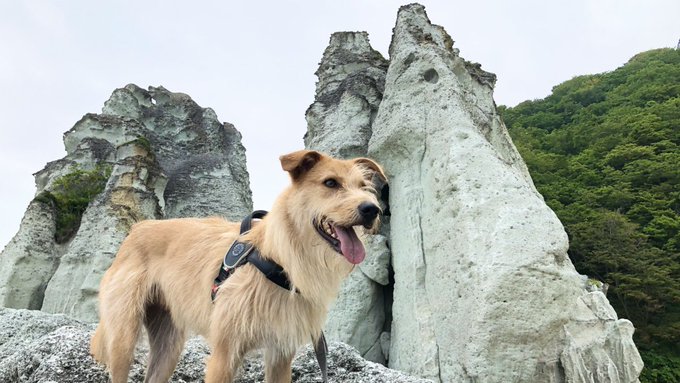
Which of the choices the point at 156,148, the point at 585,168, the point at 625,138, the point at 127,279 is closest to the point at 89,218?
the point at 156,148

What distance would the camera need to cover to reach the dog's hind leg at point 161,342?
3.77m

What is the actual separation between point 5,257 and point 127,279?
12850mm

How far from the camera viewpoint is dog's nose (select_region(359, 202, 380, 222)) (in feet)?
8.40

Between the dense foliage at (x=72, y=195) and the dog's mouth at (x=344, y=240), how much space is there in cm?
1445

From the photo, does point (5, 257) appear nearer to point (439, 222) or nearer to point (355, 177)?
point (439, 222)

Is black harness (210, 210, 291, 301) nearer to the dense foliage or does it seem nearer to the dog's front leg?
the dog's front leg

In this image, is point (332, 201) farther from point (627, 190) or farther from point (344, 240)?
point (627, 190)

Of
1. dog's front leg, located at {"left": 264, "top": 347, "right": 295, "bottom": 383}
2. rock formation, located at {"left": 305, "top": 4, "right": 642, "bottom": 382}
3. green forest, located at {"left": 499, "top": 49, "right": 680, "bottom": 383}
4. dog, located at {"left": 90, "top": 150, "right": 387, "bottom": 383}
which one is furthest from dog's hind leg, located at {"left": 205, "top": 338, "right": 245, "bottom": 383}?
green forest, located at {"left": 499, "top": 49, "right": 680, "bottom": 383}

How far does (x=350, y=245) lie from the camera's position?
2645 millimetres

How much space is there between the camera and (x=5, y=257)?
44.7 feet

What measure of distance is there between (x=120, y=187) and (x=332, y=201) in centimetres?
1282

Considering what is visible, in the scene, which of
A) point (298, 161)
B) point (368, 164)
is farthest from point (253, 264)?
point (368, 164)

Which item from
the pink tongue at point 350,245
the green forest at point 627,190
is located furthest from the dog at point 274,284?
the green forest at point 627,190

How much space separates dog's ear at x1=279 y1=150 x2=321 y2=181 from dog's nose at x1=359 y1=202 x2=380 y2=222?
52 cm
